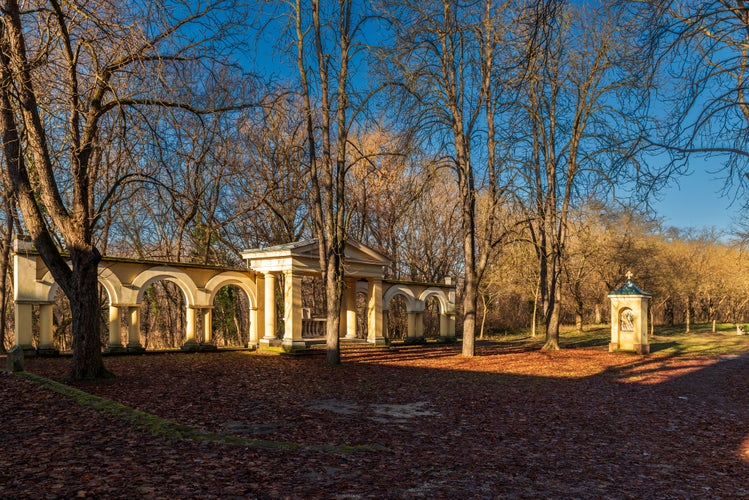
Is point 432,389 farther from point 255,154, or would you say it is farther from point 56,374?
point 255,154

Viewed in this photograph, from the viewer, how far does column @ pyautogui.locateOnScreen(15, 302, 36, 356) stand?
49.1 ft

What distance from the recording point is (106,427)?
6867 millimetres

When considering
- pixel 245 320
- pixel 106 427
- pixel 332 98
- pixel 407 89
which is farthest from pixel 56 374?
pixel 245 320

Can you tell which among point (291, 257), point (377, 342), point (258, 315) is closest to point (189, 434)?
point (291, 257)

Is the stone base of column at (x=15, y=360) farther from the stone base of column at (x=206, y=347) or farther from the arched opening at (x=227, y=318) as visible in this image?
the arched opening at (x=227, y=318)

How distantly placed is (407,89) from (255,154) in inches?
530

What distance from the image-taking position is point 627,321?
23969 mm

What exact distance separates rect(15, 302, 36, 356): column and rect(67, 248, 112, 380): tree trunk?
550 centimetres

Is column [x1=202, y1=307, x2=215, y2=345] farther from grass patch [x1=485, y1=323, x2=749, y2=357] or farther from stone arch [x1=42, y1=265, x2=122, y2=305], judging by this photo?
grass patch [x1=485, y1=323, x2=749, y2=357]

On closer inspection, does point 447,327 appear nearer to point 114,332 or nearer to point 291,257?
point 291,257

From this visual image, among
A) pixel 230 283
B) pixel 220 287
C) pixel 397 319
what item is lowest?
pixel 397 319

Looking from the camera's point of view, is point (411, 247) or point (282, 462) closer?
point (282, 462)

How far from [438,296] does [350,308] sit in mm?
5335

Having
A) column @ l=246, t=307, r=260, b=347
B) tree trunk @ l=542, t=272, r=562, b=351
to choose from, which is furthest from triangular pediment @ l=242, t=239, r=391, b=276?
tree trunk @ l=542, t=272, r=562, b=351
